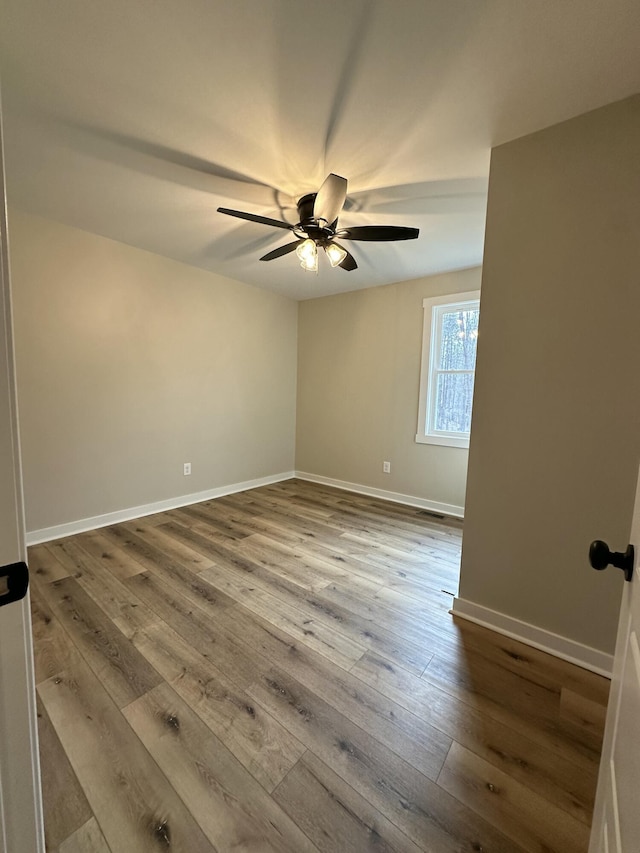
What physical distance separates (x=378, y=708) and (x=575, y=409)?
154 cm

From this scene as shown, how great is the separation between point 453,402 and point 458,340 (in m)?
0.64

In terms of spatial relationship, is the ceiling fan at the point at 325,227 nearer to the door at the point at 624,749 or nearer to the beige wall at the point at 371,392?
the beige wall at the point at 371,392

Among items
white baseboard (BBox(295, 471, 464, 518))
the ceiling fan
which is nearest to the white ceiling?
the ceiling fan

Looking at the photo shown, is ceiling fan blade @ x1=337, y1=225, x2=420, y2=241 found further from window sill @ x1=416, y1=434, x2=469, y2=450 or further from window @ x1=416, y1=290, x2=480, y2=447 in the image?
window sill @ x1=416, y1=434, x2=469, y2=450

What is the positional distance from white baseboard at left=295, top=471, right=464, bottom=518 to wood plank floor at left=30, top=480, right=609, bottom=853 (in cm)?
127

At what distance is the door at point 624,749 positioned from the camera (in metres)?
0.55

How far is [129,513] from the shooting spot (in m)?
3.20

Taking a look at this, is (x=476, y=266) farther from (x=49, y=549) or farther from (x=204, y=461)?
(x=49, y=549)

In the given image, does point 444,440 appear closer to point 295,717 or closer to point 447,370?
point 447,370

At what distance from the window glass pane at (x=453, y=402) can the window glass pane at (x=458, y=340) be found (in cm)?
12

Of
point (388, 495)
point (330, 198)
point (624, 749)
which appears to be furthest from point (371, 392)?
point (624, 749)

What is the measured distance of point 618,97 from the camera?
1.41 m

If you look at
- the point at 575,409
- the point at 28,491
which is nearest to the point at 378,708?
the point at 575,409

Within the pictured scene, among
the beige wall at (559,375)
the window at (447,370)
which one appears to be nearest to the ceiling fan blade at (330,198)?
the beige wall at (559,375)
